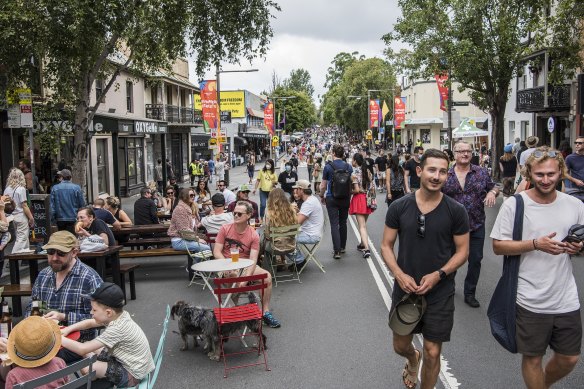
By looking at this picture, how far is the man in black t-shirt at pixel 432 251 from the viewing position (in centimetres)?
439

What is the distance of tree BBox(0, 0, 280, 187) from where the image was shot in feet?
44.6

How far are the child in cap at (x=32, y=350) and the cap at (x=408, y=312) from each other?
2276mm

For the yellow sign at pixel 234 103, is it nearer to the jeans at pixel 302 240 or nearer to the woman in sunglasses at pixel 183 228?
the woman in sunglasses at pixel 183 228

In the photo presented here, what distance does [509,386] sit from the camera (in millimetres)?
5309

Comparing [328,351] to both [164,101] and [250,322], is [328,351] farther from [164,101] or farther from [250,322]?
[164,101]

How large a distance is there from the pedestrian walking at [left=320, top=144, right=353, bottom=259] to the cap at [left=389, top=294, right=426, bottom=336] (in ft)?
21.8

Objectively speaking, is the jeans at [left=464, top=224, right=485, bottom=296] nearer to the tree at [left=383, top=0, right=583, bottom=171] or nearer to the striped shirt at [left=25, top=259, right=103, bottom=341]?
the striped shirt at [left=25, top=259, right=103, bottom=341]

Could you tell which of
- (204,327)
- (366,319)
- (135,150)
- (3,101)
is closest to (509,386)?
(366,319)

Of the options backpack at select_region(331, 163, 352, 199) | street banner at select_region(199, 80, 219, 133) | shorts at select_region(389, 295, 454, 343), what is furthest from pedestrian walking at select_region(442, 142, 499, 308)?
street banner at select_region(199, 80, 219, 133)

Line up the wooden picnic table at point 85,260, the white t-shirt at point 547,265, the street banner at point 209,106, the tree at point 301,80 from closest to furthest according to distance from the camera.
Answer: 1. the white t-shirt at point 547,265
2. the wooden picnic table at point 85,260
3. the street banner at point 209,106
4. the tree at point 301,80

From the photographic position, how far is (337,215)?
11.3 m

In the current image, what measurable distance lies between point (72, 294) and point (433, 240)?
9.74 ft

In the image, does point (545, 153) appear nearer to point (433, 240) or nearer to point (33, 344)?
point (433, 240)

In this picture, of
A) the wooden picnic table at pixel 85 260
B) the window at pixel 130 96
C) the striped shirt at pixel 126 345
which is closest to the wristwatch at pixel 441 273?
the striped shirt at pixel 126 345
